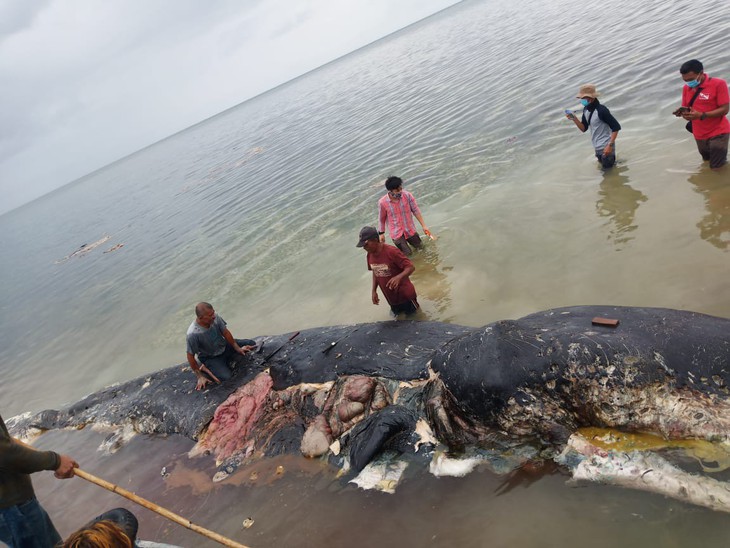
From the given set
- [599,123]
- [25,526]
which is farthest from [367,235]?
[599,123]

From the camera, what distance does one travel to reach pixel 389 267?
20.9ft

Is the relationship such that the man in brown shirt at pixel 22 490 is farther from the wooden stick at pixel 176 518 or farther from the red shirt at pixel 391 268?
the red shirt at pixel 391 268

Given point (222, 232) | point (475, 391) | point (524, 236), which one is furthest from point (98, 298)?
point (475, 391)

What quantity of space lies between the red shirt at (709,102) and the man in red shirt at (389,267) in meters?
5.43

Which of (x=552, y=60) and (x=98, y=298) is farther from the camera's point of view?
(x=552, y=60)

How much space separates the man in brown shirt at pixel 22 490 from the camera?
12.2 feet

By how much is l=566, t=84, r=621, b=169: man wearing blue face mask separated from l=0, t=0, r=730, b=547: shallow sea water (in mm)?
622

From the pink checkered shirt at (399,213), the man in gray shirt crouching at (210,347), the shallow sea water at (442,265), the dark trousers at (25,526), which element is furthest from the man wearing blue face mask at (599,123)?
the dark trousers at (25,526)

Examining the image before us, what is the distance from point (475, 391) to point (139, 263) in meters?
18.9

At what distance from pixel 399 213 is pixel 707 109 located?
5.28m

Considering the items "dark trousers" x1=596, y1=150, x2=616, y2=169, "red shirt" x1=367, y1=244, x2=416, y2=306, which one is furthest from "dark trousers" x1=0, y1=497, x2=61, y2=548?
"dark trousers" x1=596, y1=150, x2=616, y2=169

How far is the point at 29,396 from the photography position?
1135cm

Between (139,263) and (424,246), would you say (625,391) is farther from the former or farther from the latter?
(139,263)

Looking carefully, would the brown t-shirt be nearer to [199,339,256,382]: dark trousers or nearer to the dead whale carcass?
the dead whale carcass
